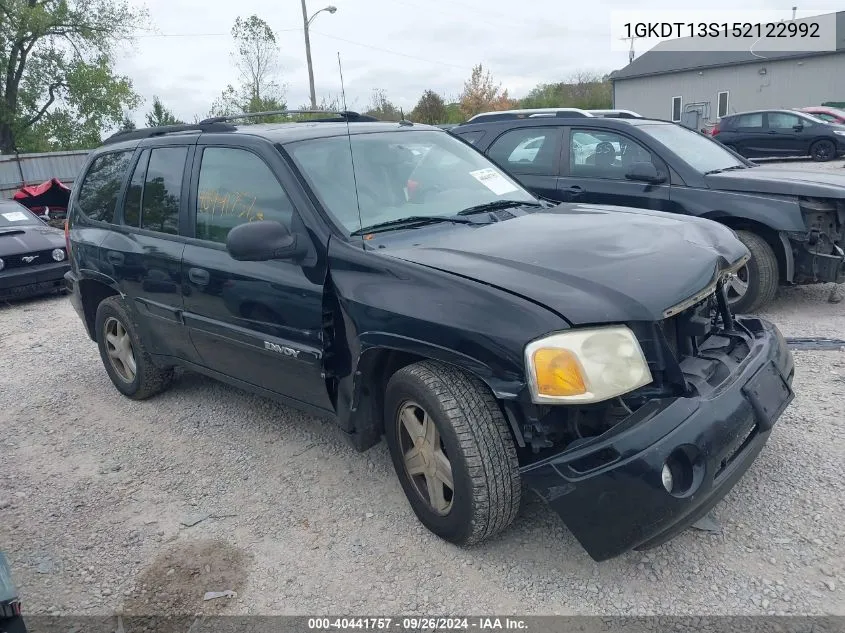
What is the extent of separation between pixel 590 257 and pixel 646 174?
140 inches

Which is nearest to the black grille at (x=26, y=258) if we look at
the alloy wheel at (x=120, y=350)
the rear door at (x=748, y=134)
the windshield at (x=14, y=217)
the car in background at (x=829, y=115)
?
the windshield at (x=14, y=217)

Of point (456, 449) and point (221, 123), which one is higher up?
point (221, 123)

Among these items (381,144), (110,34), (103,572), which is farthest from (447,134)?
(110,34)

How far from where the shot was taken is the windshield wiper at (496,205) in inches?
A: 141

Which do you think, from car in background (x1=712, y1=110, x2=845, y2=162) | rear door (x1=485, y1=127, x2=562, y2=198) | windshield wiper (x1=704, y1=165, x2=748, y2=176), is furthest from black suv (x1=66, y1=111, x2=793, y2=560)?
car in background (x1=712, y1=110, x2=845, y2=162)

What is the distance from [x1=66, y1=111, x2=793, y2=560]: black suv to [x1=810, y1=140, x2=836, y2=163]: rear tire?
63.3 feet

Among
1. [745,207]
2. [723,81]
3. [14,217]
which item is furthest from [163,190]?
[723,81]

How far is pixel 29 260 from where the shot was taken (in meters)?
8.63

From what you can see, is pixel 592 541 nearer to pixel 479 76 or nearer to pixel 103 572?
pixel 103 572

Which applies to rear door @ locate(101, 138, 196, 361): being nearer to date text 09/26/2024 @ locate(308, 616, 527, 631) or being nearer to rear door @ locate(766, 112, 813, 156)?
date text 09/26/2024 @ locate(308, 616, 527, 631)

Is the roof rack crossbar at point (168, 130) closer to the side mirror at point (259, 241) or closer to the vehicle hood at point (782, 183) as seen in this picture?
the side mirror at point (259, 241)

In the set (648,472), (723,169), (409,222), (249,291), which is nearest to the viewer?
(648,472)

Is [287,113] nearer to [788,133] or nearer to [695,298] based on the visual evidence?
[695,298]

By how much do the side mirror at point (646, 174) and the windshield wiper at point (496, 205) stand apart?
2.48m
